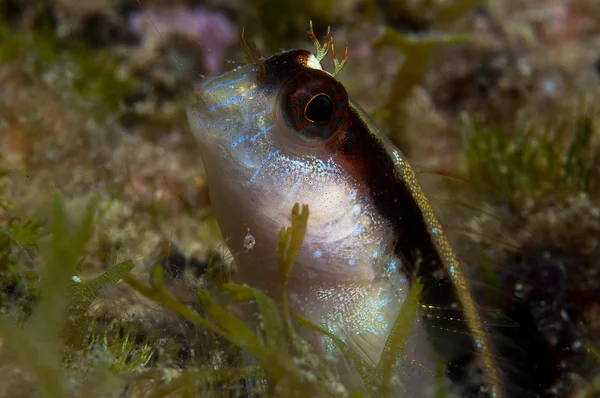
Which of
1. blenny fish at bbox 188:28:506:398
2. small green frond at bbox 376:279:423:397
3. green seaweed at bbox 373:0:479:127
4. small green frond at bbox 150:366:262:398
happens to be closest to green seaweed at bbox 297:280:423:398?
small green frond at bbox 376:279:423:397

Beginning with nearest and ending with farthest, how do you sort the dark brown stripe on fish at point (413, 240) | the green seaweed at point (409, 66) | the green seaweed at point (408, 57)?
the dark brown stripe on fish at point (413, 240) → the green seaweed at point (408, 57) → the green seaweed at point (409, 66)

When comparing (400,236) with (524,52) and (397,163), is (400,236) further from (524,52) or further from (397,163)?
(524,52)

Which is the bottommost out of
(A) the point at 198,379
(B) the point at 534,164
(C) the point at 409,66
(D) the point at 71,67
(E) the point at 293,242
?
(A) the point at 198,379

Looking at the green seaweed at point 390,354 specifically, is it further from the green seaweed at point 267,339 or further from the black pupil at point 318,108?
the black pupil at point 318,108

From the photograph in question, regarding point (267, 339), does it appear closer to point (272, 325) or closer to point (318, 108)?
point (272, 325)

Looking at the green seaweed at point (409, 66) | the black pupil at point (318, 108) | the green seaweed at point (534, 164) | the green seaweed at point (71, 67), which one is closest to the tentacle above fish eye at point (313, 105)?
the black pupil at point (318, 108)

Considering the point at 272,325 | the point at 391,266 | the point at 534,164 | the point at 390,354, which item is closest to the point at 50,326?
the point at 272,325

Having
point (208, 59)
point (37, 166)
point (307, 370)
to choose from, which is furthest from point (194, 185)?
point (307, 370)
